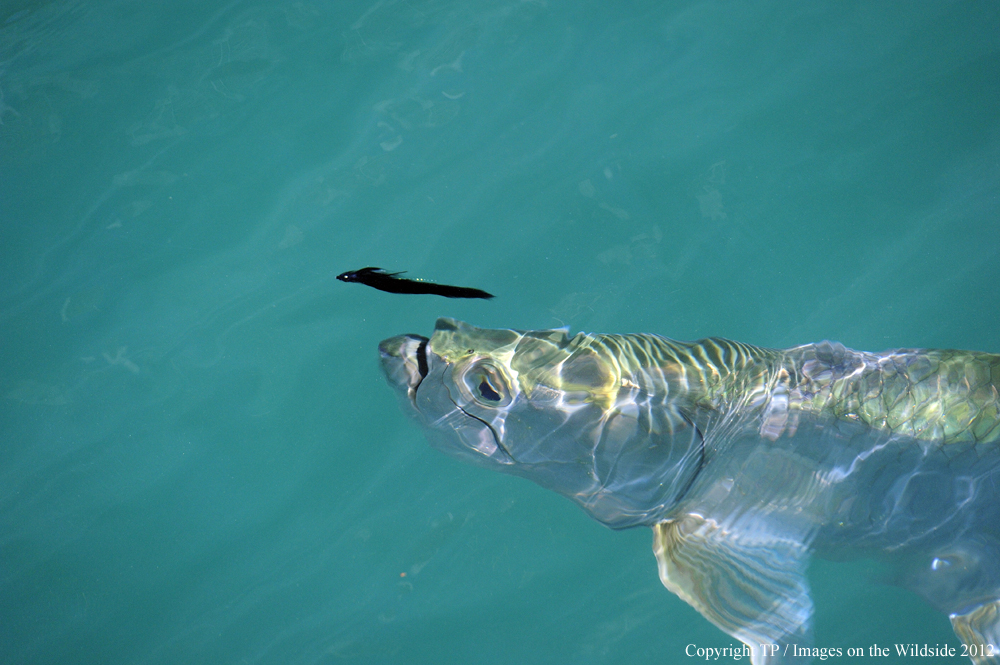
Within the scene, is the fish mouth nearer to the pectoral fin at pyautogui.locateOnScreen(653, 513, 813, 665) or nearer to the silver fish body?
the silver fish body

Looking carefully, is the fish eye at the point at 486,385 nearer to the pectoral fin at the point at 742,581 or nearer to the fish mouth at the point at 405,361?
the fish mouth at the point at 405,361

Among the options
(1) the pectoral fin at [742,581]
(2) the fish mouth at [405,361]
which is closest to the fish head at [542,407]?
(2) the fish mouth at [405,361]

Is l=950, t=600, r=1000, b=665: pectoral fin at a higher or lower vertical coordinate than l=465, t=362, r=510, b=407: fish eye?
lower

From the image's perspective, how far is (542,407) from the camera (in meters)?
3.17

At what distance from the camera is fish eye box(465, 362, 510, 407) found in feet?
10.1

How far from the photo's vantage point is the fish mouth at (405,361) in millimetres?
3062

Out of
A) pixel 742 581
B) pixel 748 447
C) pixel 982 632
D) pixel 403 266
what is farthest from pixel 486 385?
pixel 982 632

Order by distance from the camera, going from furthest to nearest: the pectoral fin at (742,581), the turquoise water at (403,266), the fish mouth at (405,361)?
the turquoise water at (403,266)
the pectoral fin at (742,581)
the fish mouth at (405,361)

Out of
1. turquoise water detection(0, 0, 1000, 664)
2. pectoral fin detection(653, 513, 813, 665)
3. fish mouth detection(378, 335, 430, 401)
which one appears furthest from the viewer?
turquoise water detection(0, 0, 1000, 664)

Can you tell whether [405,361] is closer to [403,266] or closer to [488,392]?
[488,392]

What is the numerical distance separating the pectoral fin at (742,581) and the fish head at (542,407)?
404 millimetres

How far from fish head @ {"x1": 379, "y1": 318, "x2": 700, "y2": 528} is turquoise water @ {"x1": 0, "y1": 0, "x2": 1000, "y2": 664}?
1212 mm

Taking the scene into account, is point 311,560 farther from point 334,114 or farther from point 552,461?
point 334,114

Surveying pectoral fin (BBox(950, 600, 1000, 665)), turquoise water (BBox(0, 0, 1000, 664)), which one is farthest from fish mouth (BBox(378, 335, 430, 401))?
pectoral fin (BBox(950, 600, 1000, 665))
